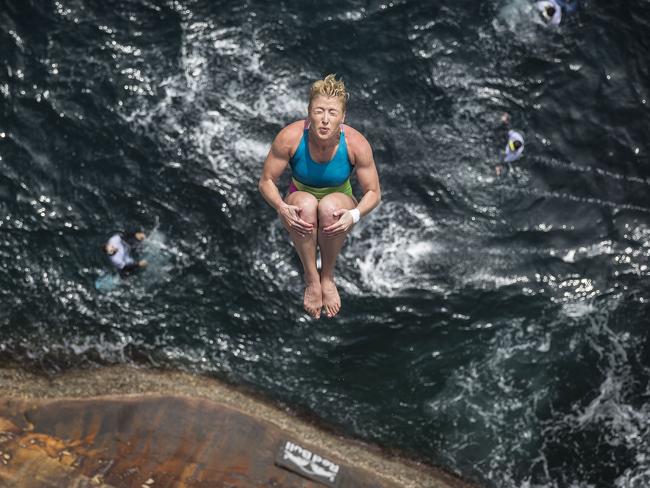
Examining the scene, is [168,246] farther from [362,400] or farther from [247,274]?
[362,400]

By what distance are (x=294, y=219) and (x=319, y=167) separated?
0.57 meters

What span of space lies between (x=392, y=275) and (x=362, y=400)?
67.7 inches

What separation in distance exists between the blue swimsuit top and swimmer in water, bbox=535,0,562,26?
5677 mm

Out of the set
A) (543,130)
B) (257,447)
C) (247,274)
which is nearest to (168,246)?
(247,274)

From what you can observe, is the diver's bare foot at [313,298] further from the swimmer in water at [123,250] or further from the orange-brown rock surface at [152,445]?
the swimmer in water at [123,250]

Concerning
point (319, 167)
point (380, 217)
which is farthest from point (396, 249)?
point (319, 167)

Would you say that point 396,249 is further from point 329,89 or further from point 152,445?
point 329,89

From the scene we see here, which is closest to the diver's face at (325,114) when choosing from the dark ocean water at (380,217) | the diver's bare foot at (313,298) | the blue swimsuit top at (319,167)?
the blue swimsuit top at (319,167)

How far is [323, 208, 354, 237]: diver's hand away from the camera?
695 centimetres

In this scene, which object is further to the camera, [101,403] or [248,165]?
[248,165]

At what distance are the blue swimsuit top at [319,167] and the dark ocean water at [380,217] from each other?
395cm

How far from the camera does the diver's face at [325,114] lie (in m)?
6.62

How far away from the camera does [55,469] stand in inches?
373

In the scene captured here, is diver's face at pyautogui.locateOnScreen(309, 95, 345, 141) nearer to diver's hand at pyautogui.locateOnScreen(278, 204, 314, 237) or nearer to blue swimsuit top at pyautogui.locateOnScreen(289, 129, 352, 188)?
blue swimsuit top at pyautogui.locateOnScreen(289, 129, 352, 188)
